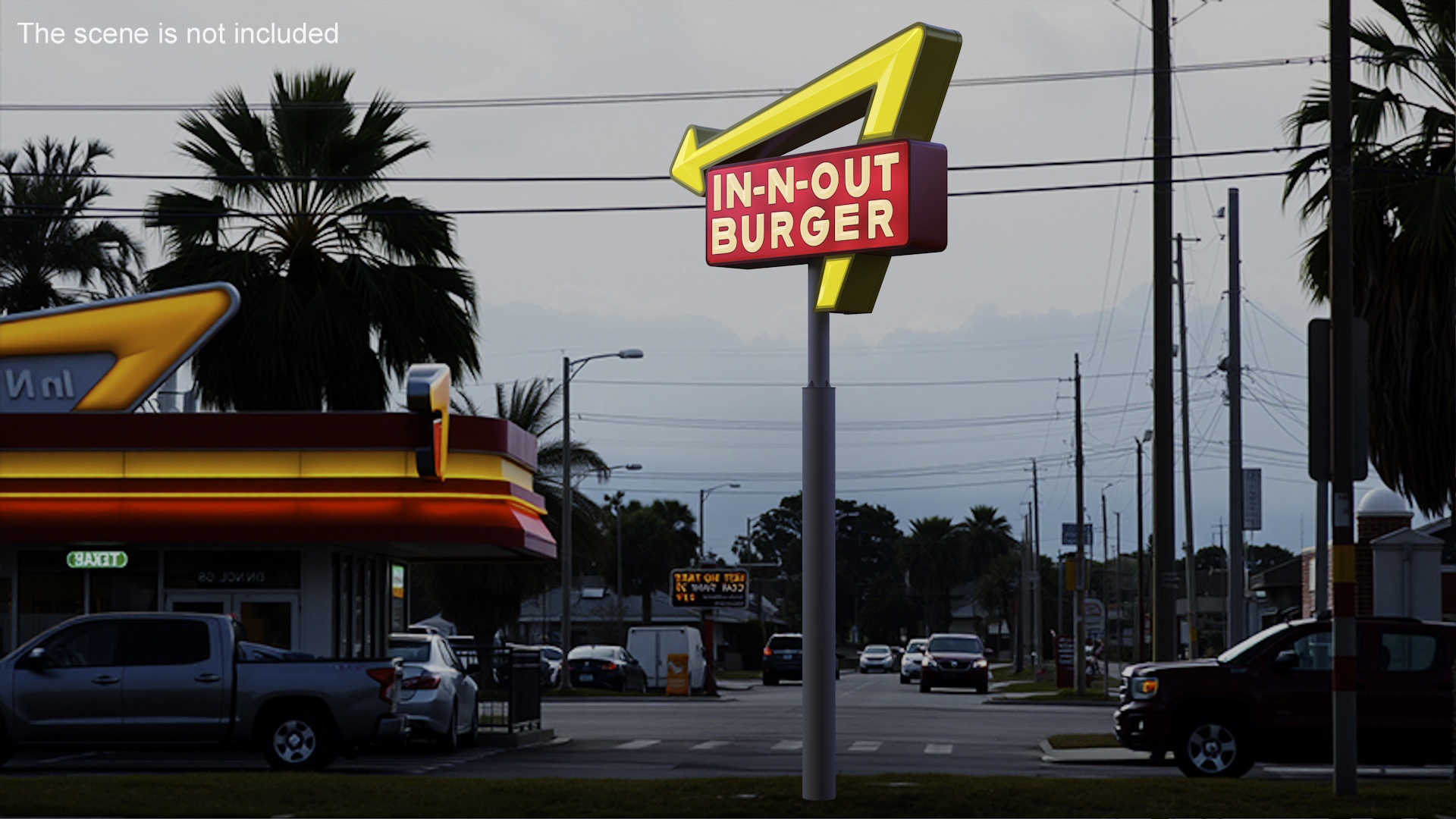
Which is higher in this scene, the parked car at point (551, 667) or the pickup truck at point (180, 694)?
the pickup truck at point (180, 694)

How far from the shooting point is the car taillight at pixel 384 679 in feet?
61.7

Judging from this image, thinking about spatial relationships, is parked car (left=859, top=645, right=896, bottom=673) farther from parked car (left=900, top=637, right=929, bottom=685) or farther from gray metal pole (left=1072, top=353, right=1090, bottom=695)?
gray metal pole (left=1072, top=353, right=1090, bottom=695)

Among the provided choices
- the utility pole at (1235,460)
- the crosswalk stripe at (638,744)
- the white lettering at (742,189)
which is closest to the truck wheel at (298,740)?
the crosswalk stripe at (638,744)

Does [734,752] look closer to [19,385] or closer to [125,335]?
[125,335]

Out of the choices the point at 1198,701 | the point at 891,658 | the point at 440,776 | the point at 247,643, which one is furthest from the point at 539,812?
the point at 891,658

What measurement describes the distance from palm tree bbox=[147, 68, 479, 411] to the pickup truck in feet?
28.3

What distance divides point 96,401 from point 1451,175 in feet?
58.9

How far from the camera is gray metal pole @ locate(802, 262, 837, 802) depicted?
47.5 feet

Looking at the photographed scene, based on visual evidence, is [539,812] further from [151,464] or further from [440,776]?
[151,464]

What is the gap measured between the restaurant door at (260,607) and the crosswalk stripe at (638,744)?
4.79 metres

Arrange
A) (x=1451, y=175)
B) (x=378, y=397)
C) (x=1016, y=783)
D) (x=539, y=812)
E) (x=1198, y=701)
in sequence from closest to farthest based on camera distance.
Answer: (x=539, y=812) < (x=1016, y=783) < (x=1198, y=701) < (x=1451, y=175) < (x=378, y=397)

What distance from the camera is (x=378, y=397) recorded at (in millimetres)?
27750

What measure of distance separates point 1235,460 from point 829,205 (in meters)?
20.7

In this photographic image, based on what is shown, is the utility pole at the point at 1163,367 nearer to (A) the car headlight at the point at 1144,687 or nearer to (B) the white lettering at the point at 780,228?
(A) the car headlight at the point at 1144,687
